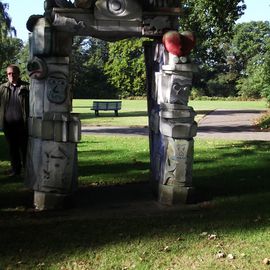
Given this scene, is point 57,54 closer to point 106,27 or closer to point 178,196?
point 106,27

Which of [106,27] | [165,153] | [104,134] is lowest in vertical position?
[104,134]

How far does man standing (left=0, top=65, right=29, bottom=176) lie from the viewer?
7.58m

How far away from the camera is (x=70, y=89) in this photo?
6.17 metres

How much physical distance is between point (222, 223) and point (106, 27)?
9.30ft

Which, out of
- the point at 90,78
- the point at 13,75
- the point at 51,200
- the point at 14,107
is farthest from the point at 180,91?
the point at 90,78

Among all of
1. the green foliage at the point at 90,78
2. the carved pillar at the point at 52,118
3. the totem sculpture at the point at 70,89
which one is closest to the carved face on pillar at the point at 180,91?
the totem sculpture at the point at 70,89

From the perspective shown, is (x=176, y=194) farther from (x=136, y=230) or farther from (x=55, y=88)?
(x=55, y=88)

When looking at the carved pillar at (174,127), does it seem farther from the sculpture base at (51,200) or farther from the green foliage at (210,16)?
the green foliage at (210,16)

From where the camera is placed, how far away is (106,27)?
20.0 ft

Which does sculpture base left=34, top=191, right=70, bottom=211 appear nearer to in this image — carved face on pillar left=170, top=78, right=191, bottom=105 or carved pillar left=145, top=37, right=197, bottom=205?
carved pillar left=145, top=37, right=197, bottom=205

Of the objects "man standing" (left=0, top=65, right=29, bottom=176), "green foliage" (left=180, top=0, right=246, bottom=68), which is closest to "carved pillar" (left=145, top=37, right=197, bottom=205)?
"man standing" (left=0, top=65, right=29, bottom=176)

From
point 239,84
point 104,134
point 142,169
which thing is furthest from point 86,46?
point 142,169

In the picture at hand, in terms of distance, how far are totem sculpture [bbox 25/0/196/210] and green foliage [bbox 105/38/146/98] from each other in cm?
3679

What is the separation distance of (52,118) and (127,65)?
139 ft
